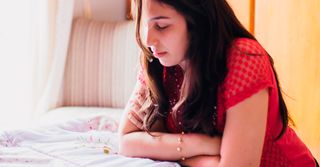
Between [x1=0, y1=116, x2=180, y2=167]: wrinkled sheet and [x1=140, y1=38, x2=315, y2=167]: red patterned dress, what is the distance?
0.62 feet

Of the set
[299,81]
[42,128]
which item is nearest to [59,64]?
[42,128]

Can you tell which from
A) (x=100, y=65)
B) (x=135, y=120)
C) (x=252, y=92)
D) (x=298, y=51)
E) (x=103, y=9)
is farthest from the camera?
(x=103, y=9)

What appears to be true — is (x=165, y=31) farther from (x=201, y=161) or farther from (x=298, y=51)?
(x=298, y=51)

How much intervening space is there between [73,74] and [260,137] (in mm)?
1628

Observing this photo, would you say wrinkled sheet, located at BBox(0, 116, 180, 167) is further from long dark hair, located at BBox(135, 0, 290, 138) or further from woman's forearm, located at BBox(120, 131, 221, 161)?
long dark hair, located at BBox(135, 0, 290, 138)

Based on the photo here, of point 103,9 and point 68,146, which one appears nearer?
point 68,146

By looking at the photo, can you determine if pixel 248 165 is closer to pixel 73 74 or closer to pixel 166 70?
pixel 166 70

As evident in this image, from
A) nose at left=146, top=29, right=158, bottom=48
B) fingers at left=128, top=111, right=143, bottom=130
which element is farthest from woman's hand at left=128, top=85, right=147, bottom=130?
nose at left=146, top=29, right=158, bottom=48

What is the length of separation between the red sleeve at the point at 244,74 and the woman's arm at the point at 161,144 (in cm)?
11

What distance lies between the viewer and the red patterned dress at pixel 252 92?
100 cm

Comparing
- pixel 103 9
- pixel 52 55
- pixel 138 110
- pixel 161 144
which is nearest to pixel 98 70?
pixel 52 55

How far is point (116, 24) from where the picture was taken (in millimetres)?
2482

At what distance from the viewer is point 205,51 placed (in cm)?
105

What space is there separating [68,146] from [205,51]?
455mm
